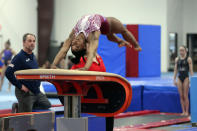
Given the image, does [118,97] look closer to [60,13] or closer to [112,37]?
[112,37]

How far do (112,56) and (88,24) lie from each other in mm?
7383

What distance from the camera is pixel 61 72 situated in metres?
2.81

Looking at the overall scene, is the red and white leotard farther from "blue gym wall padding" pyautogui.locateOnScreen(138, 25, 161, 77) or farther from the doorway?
the doorway

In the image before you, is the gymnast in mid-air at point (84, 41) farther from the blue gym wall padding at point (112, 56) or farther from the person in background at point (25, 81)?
the blue gym wall padding at point (112, 56)

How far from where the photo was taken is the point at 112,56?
11156 mm

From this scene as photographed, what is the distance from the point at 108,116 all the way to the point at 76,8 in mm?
16724

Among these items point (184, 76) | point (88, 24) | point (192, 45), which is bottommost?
point (184, 76)

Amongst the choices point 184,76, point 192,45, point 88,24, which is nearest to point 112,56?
point 184,76

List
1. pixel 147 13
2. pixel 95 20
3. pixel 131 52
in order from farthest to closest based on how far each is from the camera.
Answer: pixel 147 13, pixel 131 52, pixel 95 20

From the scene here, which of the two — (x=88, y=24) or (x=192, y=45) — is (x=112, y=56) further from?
(x=192, y=45)

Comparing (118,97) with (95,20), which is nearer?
(118,97)

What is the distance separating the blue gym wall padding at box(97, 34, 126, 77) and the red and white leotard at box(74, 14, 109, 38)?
21.6ft

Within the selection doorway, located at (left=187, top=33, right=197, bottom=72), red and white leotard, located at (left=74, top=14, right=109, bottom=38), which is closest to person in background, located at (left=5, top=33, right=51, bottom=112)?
red and white leotard, located at (left=74, top=14, right=109, bottom=38)

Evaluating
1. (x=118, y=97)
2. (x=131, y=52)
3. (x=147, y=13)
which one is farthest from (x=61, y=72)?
(x=147, y=13)
